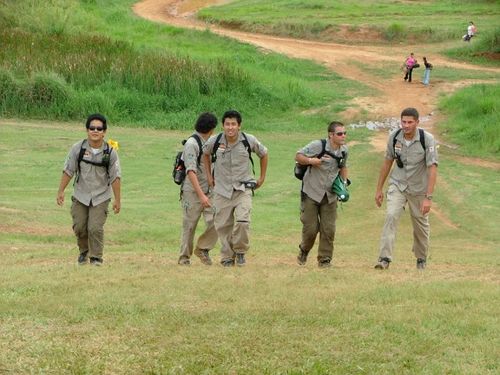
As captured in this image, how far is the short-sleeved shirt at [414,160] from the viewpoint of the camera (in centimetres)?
1073

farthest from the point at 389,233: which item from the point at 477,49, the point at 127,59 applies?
the point at 477,49

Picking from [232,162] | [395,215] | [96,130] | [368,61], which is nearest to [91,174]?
[96,130]

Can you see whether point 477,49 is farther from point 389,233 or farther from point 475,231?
point 389,233

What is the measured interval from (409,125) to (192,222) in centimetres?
261

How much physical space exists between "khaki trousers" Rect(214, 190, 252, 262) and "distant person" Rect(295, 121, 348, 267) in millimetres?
668

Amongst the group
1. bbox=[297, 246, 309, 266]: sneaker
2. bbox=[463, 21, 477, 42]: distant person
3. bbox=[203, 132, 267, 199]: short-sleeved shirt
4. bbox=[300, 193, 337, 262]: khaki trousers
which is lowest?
bbox=[297, 246, 309, 266]: sneaker

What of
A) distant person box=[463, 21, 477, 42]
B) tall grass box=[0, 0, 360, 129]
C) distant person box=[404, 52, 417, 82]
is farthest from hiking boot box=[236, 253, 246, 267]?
distant person box=[463, 21, 477, 42]

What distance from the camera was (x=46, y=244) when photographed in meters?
14.8

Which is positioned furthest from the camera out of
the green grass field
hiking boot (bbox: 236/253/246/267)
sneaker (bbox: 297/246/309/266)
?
sneaker (bbox: 297/246/309/266)

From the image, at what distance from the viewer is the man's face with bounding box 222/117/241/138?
10.6 metres

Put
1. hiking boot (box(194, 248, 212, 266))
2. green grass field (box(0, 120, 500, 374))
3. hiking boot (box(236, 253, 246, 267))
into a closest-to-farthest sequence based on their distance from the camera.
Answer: green grass field (box(0, 120, 500, 374)), hiking boot (box(236, 253, 246, 267)), hiking boot (box(194, 248, 212, 266))

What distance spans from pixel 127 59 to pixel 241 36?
1252cm

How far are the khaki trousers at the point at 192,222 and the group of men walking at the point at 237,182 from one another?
1 centimetres

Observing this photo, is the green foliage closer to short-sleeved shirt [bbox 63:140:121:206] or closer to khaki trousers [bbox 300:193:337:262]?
khaki trousers [bbox 300:193:337:262]
